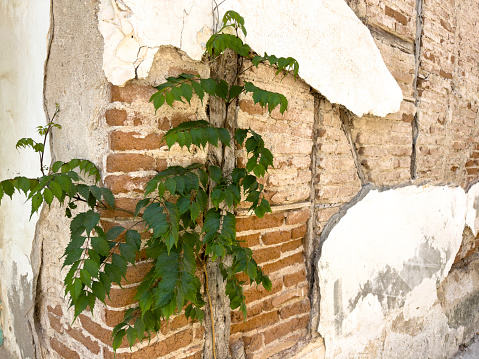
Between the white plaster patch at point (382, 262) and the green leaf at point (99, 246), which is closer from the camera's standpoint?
the green leaf at point (99, 246)

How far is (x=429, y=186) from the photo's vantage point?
291 centimetres

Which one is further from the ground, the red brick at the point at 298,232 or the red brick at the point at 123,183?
the red brick at the point at 123,183

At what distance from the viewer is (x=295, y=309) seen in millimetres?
2016

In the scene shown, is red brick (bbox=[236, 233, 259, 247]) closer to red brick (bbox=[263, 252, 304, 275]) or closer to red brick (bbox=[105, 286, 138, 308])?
red brick (bbox=[263, 252, 304, 275])

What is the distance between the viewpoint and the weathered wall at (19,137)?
1.78 metres

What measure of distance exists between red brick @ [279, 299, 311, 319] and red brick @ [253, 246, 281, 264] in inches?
12.2

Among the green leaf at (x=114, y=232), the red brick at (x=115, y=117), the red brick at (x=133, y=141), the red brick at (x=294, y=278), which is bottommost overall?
the red brick at (x=294, y=278)

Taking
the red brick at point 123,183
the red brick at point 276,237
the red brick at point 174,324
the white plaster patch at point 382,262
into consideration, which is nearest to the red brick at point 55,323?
the red brick at point 174,324

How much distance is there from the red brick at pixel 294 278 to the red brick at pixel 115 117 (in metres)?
1.16

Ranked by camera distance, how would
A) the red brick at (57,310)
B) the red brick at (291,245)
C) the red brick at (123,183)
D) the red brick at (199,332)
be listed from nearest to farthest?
the red brick at (123,183)
the red brick at (199,332)
the red brick at (57,310)
the red brick at (291,245)

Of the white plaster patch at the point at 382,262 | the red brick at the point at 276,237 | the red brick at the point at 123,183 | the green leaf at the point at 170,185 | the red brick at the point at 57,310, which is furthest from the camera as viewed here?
the white plaster patch at the point at 382,262

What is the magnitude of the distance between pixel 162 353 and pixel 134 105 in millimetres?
985

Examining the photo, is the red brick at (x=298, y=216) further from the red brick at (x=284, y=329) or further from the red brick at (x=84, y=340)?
the red brick at (x=84, y=340)

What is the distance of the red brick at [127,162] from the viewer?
4.40 ft
